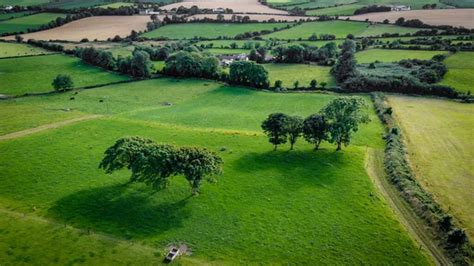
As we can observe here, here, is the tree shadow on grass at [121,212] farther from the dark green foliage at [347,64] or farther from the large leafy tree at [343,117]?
the dark green foliage at [347,64]

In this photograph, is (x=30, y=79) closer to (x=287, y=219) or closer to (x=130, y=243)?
(x=130, y=243)

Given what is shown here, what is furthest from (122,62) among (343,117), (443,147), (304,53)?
(443,147)

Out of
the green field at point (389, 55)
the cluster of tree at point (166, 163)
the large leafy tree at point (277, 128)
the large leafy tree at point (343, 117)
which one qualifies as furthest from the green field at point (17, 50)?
the large leafy tree at point (343, 117)

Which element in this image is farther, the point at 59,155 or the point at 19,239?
the point at 59,155

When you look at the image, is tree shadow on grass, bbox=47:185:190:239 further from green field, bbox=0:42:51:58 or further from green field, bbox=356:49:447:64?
green field, bbox=0:42:51:58

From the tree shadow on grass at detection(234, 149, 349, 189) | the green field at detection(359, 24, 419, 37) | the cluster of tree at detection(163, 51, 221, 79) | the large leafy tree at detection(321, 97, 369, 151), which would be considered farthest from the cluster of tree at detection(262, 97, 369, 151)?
the green field at detection(359, 24, 419, 37)

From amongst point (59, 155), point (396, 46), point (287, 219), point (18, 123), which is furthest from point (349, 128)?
point (396, 46)

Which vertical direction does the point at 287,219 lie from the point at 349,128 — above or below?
below
